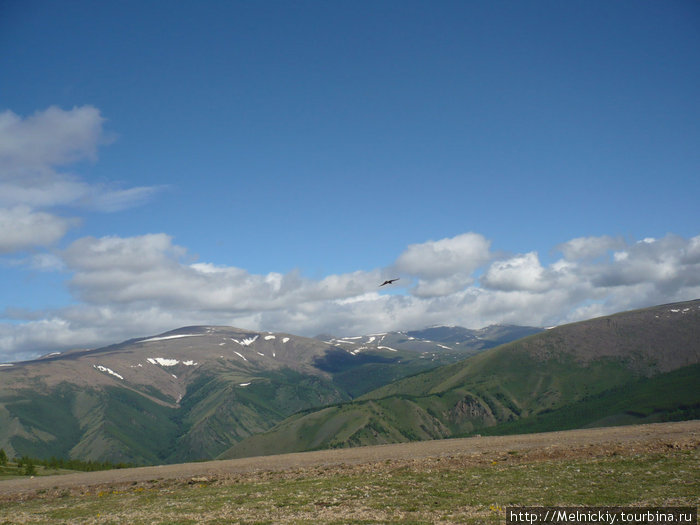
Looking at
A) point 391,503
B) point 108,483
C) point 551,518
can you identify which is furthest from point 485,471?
point 108,483

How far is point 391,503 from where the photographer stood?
34.2 m

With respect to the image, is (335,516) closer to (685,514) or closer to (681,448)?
(685,514)

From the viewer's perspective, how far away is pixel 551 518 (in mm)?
27156

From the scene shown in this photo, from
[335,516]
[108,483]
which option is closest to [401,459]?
[335,516]

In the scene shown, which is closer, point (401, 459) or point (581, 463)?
point (581, 463)

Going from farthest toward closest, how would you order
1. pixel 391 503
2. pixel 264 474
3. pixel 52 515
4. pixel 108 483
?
1. pixel 108 483
2. pixel 264 474
3. pixel 52 515
4. pixel 391 503

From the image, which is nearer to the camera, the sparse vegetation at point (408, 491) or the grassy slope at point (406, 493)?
the grassy slope at point (406, 493)

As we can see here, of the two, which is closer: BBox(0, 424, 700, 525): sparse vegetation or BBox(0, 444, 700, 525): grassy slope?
BBox(0, 444, 700, 525): grassy slope

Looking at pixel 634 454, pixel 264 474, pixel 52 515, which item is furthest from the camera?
pixel 264 474

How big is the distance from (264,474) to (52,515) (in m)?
22.6

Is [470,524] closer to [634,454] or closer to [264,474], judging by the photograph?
[634,454]

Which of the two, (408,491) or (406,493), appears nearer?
(406,493)

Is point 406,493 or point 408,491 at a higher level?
point 406,493

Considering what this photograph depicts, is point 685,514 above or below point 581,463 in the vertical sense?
above
